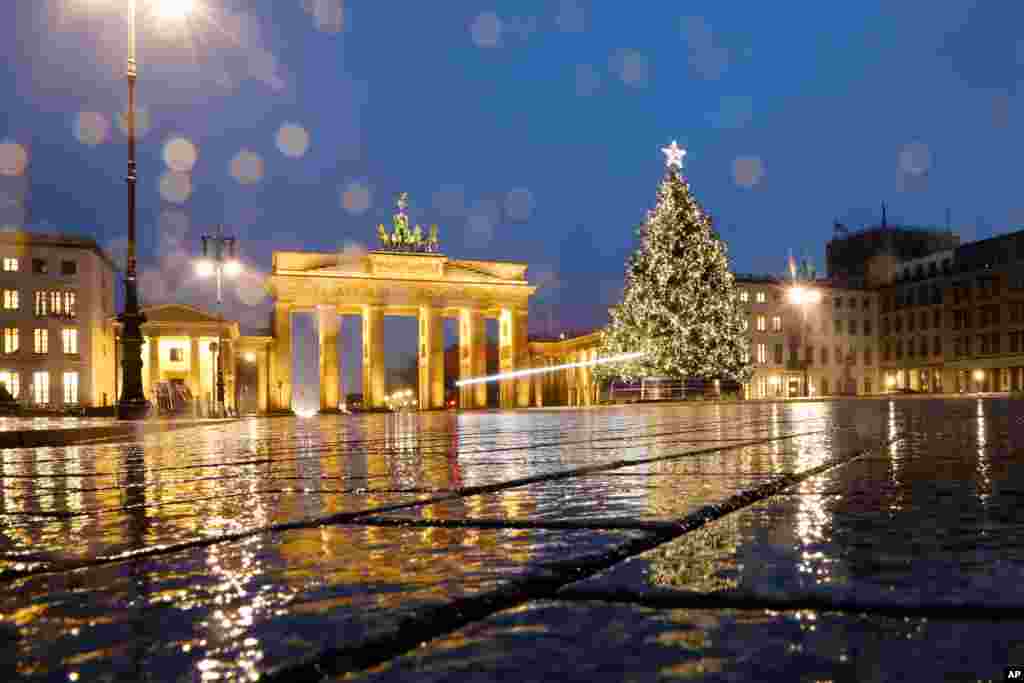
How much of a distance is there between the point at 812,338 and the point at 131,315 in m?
81.5

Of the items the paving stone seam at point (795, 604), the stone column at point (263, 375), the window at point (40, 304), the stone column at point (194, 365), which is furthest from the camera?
the stone column at point (194, 365)

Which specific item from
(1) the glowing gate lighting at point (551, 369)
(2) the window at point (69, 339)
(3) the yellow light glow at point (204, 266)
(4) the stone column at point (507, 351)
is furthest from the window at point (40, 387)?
(3) the yellow light glow at point (204, 266)

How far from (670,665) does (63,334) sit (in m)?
78.8

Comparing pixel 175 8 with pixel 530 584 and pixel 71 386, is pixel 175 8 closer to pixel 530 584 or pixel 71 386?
pixel 530 584

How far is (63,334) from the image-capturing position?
7144cm

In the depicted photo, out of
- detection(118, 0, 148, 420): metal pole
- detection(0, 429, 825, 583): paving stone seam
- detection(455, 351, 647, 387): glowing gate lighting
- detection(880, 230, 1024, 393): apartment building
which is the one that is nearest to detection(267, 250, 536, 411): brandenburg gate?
detection(455, 351, 647, 387): glowing gate lighting

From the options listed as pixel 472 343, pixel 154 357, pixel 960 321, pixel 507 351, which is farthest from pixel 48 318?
pixel 960 321

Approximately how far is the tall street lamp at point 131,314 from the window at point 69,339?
56801 mm

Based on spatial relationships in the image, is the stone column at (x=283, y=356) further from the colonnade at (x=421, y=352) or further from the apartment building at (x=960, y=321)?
the apartment building at (x=960, y=321)

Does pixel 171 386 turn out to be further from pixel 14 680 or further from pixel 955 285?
pixel 955 285

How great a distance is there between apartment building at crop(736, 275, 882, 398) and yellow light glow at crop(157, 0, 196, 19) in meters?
70.2

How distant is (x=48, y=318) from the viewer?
70.9 metres

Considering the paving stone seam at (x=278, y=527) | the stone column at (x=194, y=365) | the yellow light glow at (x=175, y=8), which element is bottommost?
the paving stone seam at (x=278, y=527)

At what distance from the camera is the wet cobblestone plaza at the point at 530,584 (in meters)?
Answer: 0.88
